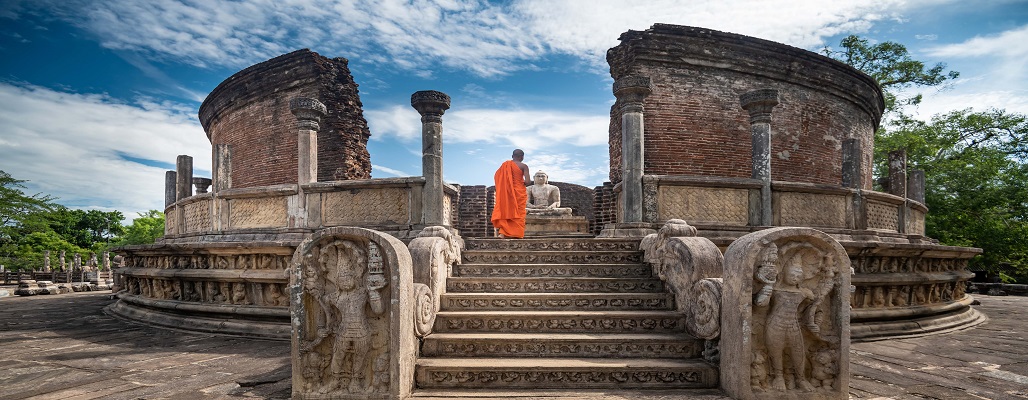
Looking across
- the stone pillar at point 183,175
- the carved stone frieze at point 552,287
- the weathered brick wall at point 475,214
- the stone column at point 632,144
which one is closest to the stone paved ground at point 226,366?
the carved stone frieze at point 552,287

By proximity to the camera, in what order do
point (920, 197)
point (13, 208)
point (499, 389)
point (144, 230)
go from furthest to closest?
point (144, 230) → point (13, 208) → point (920, 197) → point (499, 389)

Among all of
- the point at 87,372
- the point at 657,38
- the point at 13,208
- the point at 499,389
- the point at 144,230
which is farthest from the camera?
the point at 144,230

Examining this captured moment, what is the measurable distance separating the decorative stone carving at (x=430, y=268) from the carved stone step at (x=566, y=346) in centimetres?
23

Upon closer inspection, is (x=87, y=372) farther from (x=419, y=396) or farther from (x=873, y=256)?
(x=873, y=256)

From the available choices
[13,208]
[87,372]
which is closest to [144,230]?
[13,208]

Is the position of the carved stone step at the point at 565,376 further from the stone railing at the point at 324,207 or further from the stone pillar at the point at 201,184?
the stone pillar at the point at 201,184

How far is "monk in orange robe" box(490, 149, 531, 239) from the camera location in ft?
25.9

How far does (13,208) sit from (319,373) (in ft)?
113

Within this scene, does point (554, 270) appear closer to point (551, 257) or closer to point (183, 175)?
point (551, 257)

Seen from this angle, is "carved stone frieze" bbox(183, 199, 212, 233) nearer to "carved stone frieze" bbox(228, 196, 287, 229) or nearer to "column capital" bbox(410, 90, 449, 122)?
"carved stone frieze" bbox(228, 196, 287, 229)

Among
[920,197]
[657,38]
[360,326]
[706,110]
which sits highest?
[657,38]

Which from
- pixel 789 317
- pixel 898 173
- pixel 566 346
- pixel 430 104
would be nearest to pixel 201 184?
pixel 430 104

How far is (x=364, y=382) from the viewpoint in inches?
142

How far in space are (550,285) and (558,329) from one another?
0.75 meters
